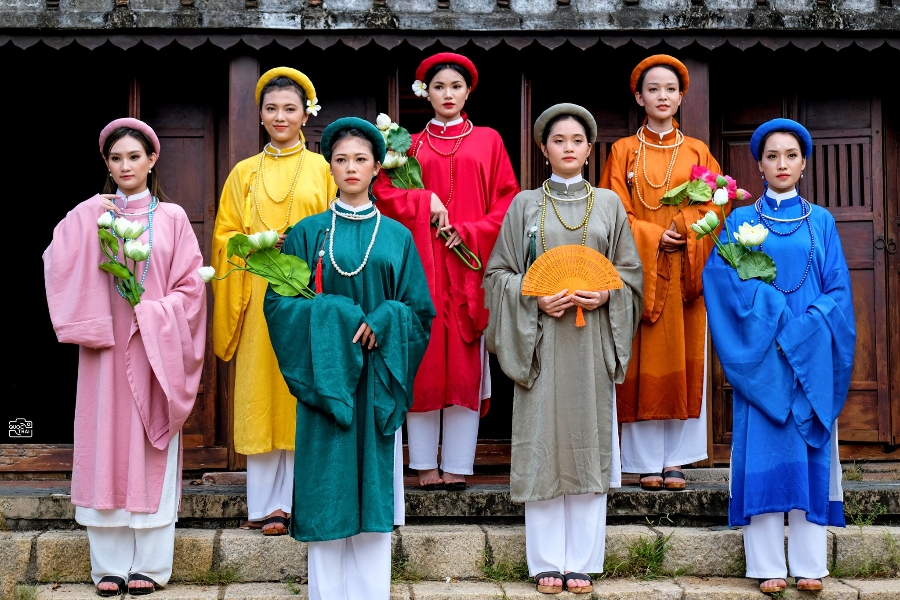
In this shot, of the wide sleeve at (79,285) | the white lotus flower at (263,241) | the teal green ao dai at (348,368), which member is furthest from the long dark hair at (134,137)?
the teal green ao dai at (348,368)

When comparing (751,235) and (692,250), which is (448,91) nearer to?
(692,250)

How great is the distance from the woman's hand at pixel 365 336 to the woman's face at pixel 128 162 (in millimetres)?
1616

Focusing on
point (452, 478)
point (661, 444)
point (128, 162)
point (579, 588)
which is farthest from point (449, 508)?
point (128, 162)

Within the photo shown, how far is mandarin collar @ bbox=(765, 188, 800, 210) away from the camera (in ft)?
16.8

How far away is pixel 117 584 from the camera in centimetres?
484

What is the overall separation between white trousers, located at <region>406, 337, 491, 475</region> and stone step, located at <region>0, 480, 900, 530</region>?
6.7 inches

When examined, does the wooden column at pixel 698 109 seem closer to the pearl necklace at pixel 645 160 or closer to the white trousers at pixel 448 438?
the pearl necklace at pixel 645 160

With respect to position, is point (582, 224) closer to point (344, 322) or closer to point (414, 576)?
point (344, 322)

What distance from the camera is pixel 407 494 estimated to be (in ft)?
18.0

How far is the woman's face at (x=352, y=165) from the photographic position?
460cm

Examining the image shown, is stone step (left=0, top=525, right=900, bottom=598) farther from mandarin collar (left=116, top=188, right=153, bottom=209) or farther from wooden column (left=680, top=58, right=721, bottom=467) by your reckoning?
mandarin collar (left=116, top=188, right=153, bottom=209)

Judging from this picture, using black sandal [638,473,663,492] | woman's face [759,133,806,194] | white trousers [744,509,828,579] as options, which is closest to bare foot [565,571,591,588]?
white trousers [744,509,828,579]

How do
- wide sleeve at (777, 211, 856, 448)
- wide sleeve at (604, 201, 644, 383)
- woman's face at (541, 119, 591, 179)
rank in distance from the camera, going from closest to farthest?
wide sleeve at (777, 211, 856, 448) → wide sleeve at (604, 201, 644, 383) → woman's face at (541, 119, 591, 179)

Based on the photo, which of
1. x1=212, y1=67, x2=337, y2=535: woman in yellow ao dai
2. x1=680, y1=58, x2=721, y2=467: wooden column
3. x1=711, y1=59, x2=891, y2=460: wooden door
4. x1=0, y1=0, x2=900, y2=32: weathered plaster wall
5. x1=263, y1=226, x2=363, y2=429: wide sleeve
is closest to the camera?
x1=263, y1=226, x2=363, y2=429: wide sleeve
